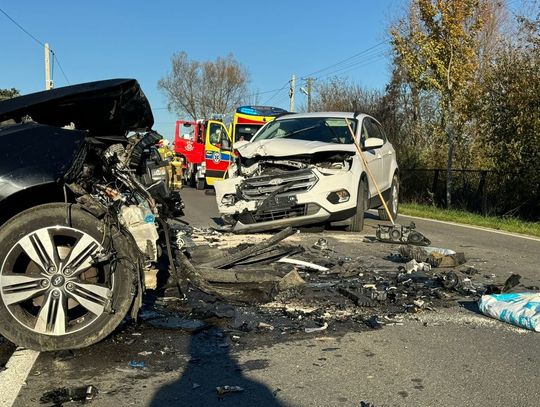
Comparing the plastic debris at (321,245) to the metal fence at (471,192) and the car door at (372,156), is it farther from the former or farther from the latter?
the metal fence at (471,192)

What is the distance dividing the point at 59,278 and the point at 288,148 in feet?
18.4

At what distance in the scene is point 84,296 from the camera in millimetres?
3627

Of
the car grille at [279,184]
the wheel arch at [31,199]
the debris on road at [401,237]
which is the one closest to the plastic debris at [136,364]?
the wheel arch at [31,199]

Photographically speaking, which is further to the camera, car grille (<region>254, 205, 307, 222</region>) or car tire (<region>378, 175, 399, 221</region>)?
car tire (<region>378, 175, 399, 221</region>)

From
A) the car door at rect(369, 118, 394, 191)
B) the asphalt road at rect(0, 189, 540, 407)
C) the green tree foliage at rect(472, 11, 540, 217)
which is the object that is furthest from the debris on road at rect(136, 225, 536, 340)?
the green tree foliage at rect(472, 11, 540, 217)

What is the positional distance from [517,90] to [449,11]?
3.68 meters

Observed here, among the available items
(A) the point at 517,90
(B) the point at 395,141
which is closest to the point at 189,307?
(A) the point at 517,90

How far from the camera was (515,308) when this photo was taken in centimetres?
455

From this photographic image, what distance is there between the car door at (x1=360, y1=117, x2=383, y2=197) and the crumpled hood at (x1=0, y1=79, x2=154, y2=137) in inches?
232

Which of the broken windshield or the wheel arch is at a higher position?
the broken windshield

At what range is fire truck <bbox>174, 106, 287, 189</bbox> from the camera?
2222cm

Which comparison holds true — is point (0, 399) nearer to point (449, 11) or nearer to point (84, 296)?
point (84, 296)

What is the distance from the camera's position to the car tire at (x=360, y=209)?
29.7 feet

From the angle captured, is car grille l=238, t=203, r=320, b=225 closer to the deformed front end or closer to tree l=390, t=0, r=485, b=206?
the deformed front end
